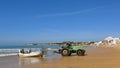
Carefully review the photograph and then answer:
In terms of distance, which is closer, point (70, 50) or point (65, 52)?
point (65, 52)

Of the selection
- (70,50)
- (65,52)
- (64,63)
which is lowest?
(64,63)

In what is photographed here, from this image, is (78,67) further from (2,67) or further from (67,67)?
(2,67)

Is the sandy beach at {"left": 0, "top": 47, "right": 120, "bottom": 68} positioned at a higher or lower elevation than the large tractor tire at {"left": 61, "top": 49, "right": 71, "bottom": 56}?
lower

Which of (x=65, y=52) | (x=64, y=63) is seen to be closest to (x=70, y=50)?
(x=65, y=52)

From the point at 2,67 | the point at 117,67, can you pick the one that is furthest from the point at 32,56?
the point at 117,67

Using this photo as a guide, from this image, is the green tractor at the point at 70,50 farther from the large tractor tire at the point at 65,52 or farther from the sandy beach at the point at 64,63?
the sandy beach at the point at 64,63

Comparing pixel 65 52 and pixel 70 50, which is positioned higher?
pixel 70 50

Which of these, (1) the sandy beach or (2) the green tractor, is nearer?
(1) the sandy beach

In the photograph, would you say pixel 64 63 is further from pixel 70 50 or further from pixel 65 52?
pixel 70 50

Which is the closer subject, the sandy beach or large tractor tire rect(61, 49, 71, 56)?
the sandy beach

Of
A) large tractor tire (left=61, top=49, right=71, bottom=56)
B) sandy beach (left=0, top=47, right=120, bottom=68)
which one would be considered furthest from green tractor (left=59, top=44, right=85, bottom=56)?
sandy beach (left=0, top=47, right=120, bottom=68)

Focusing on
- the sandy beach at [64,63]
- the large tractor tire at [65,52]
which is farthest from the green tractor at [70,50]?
the sandy beach at [64,63]

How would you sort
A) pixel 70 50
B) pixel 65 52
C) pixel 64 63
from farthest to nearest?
pixel 70 50 < pixel 65 52 < pixel 64 63

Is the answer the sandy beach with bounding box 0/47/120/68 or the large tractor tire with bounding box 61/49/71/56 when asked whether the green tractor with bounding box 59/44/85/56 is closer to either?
the large tractor tire with bounding box 61/49/71/56
